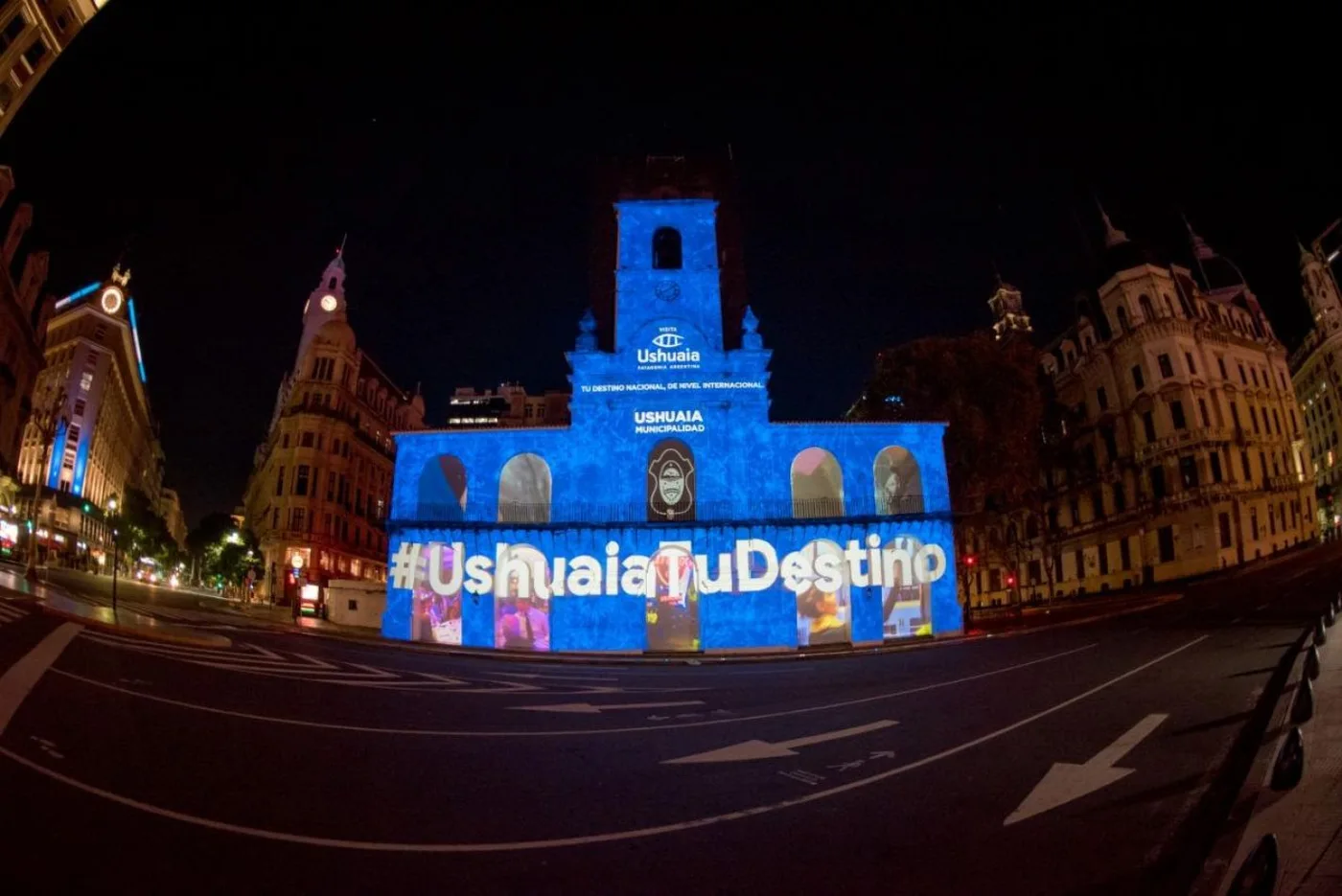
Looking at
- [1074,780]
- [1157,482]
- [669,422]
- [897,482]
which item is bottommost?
[1074,780]

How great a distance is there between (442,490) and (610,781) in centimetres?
2446

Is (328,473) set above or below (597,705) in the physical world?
above

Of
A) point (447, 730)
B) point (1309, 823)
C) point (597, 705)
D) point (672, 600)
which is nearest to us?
point (1309, 823)

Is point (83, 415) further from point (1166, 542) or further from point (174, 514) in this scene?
point (174, 514)

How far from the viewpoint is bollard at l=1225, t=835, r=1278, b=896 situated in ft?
9.39

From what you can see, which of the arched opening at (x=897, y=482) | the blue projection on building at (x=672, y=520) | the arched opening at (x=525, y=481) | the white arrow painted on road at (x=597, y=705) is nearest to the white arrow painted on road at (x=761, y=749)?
the white arrow painted on road at (x=597, y=705)

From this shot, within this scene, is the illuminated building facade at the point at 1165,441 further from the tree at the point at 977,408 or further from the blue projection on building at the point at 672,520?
the blue projection on building at the point at 672,520

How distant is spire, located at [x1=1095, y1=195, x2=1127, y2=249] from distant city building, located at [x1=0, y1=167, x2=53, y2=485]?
83.2 meters

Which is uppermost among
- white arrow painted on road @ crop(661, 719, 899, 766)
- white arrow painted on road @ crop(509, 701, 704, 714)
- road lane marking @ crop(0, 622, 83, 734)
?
road lane marking @ crop(0, 622, 83, 734)

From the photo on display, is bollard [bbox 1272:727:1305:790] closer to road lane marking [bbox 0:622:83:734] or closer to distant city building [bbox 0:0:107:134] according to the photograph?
road lane marking [bbox 0:622:83:734]

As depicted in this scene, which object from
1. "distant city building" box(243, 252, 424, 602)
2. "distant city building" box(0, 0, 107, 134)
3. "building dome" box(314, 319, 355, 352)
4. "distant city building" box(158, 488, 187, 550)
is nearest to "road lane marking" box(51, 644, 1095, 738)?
→ "distant city building" box(0, 0, 107, 134)

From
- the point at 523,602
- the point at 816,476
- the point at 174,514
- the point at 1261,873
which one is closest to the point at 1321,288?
the point at 816,476

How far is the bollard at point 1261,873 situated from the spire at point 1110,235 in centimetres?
5702

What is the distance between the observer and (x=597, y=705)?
11648 millimetres
